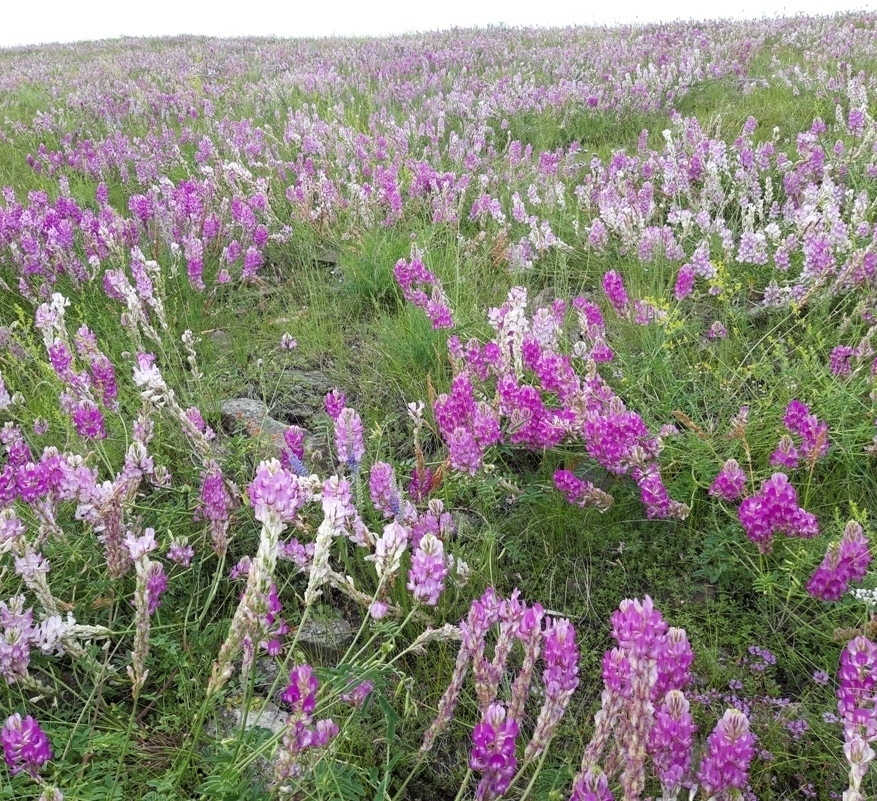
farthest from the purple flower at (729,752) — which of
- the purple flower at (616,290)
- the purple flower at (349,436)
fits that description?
the purple flower at (616,290)

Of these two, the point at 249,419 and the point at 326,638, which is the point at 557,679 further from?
the point at 249,419

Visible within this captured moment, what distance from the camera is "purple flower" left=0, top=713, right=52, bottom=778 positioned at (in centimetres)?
134

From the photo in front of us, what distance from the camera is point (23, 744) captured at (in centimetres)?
135

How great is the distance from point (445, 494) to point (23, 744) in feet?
4.14

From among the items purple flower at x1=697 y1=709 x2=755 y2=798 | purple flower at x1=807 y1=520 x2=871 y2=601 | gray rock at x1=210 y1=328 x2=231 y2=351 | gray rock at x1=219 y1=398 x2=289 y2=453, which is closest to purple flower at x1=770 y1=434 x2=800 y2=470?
purple flower at x1=807 y1=520 x2=871 y2=601

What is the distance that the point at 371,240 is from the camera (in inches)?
155

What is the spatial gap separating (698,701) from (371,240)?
2998 millimetres

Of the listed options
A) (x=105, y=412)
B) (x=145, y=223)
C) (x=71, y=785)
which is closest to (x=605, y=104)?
(x=145, y=223)

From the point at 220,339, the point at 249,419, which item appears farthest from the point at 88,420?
the point at 220,339

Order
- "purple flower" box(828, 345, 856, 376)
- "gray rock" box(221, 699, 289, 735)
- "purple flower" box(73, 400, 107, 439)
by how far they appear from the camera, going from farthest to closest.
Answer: "purple flower" box(828, 345, 856, 376) → "purple flower" box(73, 400, 107, 439) → "gray rock" box(221, 699, 289, 735)

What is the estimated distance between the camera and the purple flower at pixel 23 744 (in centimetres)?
134

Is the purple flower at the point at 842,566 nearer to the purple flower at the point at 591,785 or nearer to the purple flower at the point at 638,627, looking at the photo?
the purple flower at the point at 638,627

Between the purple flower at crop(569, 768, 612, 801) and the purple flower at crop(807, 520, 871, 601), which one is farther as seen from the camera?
the purple flower at crop(807, 520, 871, 601)

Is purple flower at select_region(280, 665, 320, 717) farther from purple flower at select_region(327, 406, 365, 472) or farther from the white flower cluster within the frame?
the white flower cluster
